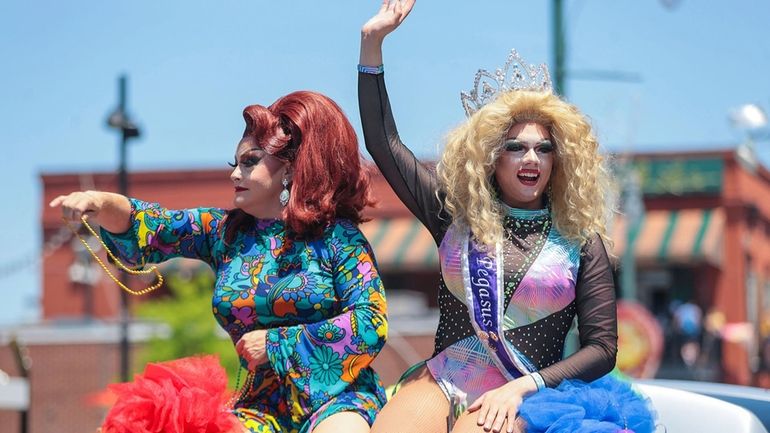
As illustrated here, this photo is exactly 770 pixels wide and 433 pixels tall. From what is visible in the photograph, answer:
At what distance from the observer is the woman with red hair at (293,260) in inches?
136

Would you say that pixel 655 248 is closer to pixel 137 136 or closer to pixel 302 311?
pixel 137 136

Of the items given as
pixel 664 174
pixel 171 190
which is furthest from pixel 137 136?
pixel 664 174

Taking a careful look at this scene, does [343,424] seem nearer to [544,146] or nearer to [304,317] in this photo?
[304,317]

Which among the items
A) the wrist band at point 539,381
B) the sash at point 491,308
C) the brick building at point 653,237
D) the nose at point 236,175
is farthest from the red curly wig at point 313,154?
the brick building at point 653,237

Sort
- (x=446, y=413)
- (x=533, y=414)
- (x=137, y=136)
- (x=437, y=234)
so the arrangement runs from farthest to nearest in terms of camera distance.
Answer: (x=137, y=136) < (x=437, y=234) < (x=446, y=413) < (x=533, y=414)

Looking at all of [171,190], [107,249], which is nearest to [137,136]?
[107,249]

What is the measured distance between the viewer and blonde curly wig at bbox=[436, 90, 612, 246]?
3.53 meters

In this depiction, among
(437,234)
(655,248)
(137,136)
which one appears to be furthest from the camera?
(655,248)

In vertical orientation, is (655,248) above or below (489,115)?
below

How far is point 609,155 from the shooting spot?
147 inches

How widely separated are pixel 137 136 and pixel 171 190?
63.2 ft

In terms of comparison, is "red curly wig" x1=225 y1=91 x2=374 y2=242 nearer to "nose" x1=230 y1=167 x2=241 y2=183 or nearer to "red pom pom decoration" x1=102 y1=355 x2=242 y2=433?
"nose" x1=230 y1=167 x2=241 y2=183

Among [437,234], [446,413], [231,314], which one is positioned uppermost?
[437,234]

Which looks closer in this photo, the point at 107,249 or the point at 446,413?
the point at 446,413
